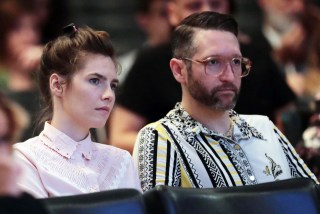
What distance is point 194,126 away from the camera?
3.83 m

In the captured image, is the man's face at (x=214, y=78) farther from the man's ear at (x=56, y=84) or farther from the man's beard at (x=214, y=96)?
the man's ear at (x=56, y=84)

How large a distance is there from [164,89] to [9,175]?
2.21 m

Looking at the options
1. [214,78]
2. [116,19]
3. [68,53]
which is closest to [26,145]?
[68,53]

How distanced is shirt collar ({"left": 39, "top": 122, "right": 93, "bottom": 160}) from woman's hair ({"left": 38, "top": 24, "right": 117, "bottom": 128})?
0.40 ft

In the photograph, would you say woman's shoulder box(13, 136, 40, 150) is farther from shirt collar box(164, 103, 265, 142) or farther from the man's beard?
the man's beard

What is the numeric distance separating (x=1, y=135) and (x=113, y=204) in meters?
0.70

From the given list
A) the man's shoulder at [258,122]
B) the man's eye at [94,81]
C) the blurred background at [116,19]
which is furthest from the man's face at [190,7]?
the blurred background at [116,19]

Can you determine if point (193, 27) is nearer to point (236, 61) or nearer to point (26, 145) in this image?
point (236, 61)

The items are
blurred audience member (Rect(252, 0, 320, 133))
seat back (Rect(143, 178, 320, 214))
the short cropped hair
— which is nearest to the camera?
seat back (Rect(143, 178, 320, 214))

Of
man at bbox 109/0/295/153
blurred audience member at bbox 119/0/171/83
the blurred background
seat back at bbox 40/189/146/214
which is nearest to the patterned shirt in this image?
seat back at bbox 40/189/146/214

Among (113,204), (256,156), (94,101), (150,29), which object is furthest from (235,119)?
(150,29)

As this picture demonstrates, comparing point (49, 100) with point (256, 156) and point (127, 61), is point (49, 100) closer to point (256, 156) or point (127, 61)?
point (256, 156)

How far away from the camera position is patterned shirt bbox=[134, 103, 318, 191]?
366cm

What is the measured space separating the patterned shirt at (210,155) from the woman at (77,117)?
11cm
